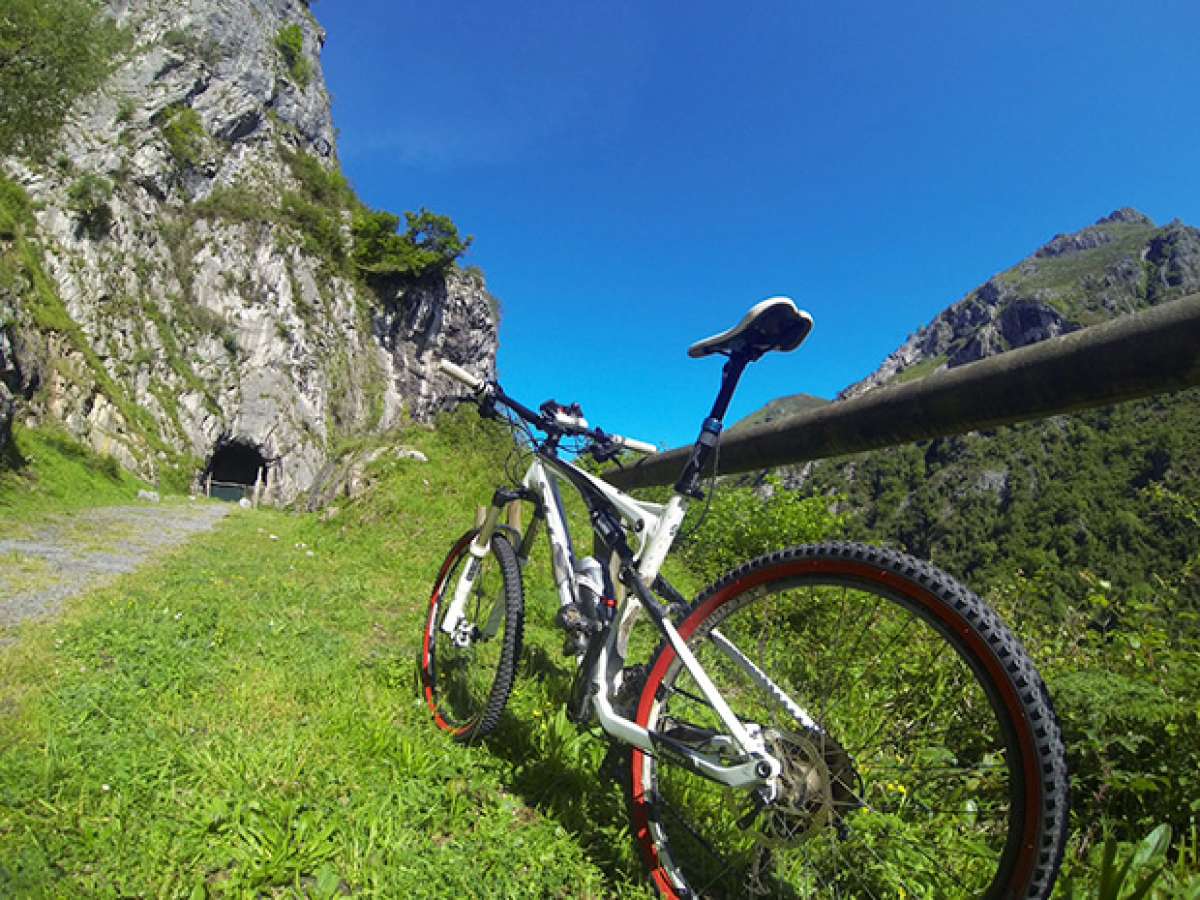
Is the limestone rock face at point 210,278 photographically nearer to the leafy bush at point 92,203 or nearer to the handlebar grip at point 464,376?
the leafy bush at point 92,203

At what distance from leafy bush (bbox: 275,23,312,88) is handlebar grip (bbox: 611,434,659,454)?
63.8m

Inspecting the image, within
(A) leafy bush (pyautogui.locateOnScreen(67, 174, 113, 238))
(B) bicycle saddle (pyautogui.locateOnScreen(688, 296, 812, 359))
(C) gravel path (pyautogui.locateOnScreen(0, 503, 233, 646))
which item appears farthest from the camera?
(A) leafy bush (pyautogui.locateOnScreen(67, 174, 113, 238))

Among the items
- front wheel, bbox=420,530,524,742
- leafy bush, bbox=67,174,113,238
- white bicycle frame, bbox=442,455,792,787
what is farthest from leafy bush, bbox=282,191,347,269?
white bicycle frame, bbox=442,455,792,787

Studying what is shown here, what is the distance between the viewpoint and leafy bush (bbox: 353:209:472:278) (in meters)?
48.0

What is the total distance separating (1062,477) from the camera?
6353cm

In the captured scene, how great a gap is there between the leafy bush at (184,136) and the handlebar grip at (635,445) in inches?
1851

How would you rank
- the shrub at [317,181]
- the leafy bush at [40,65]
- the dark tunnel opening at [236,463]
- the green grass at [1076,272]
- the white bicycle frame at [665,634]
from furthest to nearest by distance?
1. the green grass at [1076,272]
2. the shrub at [317,181]
3. the dark tunnel opening at [236,463]
4. the leafy bush at [40,65]
5. the white bicycle frame at [665,634]

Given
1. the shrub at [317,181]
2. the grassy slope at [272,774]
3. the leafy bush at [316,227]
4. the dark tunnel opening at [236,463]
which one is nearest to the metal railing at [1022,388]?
the grassy slope at [272,774]

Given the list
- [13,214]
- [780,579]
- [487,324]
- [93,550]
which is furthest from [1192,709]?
[487,324]

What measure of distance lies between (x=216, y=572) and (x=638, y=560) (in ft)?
15.5

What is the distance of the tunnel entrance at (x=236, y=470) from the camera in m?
36.4

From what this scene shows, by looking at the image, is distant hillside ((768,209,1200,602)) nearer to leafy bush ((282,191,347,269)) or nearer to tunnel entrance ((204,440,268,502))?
tunnel entrance ((204,440,268,502))

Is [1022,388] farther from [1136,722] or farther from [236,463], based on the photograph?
[236,463]

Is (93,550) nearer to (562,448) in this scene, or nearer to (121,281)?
(562,448)
